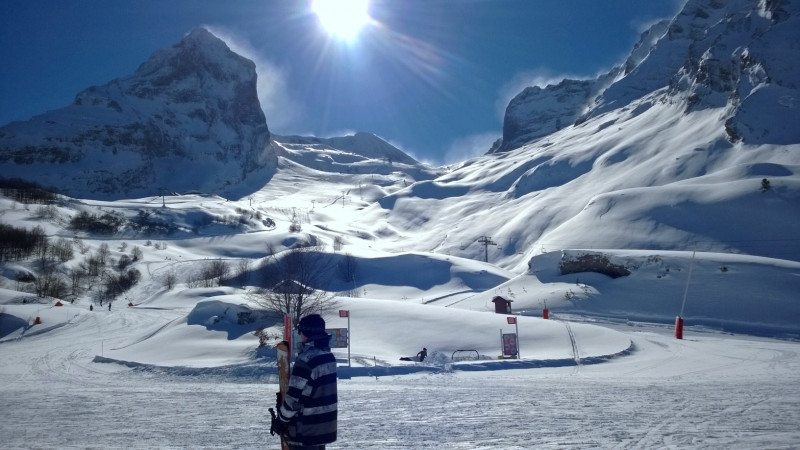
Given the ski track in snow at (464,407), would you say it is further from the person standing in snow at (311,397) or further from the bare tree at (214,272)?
the bare tree at (214,272)

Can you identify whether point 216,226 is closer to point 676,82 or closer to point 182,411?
point 676,82

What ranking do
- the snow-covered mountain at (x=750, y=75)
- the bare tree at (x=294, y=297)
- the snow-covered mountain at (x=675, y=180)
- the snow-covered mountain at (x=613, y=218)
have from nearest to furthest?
the bare tree at (x=294, y=297) < the snow-covered mountain at (x=613, y=218) < the snow-covered mountain at (x=675, y=180) < the snow-covered mountain at (x=750, y=75)

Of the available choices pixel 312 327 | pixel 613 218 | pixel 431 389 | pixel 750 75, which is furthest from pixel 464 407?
pixel 750 75

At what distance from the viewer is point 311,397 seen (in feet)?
17.6

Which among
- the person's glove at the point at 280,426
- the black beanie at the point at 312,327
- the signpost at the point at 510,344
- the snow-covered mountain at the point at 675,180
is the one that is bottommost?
the signpost at the point at 510,344

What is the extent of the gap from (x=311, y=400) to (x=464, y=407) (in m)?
6.97

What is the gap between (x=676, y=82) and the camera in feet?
395

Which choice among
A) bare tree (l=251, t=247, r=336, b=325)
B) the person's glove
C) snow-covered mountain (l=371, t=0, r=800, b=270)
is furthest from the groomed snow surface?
snow-covered mountain (l=371, t=0, r=800, b=270)

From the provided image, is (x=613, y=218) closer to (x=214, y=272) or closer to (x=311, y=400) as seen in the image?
(x=214, y=272)

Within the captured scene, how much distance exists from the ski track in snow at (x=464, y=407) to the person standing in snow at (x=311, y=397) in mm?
3613

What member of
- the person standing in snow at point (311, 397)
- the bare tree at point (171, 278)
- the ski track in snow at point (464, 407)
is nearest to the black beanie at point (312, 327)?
the person standing in snow at point (311, 397)

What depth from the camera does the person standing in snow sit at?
5.36m

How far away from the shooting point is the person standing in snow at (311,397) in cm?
536

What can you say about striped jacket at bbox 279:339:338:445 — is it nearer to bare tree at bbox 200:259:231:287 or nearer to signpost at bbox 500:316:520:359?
signpost at bbox 500:316:520:359
